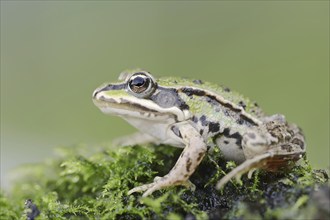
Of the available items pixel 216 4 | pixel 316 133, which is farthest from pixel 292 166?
pixel 216 4

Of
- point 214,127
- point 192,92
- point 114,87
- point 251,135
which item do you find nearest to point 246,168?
point 251,135

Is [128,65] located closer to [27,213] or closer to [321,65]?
[321,65]

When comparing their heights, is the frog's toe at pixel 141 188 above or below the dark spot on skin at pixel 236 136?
below

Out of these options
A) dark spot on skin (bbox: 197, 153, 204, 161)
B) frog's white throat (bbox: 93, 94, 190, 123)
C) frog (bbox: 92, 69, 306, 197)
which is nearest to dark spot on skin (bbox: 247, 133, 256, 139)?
frog (bbox: 92, 69, 306, 197)

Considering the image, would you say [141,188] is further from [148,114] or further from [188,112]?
[188,112]

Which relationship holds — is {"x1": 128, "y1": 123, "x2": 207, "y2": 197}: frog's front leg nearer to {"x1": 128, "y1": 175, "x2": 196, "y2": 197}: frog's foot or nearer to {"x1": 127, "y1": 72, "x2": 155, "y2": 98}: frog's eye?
{"x1": 128, "y1": 175, "x2": 196, "y2": 197}: frog's foot

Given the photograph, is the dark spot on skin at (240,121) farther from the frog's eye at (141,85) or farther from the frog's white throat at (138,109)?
the frog's eye at (141,85)

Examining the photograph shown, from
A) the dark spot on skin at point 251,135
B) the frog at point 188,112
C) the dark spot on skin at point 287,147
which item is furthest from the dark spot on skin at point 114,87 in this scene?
the dark spot on skin at point 287,147
